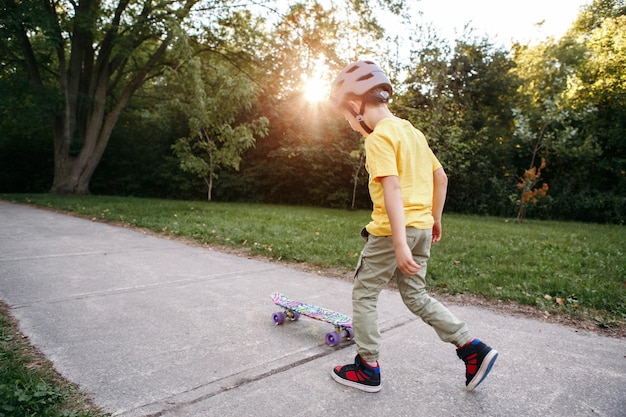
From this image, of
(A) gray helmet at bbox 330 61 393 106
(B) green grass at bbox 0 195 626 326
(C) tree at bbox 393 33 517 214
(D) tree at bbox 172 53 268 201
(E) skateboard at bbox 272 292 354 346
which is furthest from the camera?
(D) tree at bbox 172 53 268 201

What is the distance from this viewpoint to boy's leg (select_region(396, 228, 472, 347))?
7.70 feet

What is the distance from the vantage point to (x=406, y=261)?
2148 millimetres

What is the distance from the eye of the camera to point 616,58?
63.5ft

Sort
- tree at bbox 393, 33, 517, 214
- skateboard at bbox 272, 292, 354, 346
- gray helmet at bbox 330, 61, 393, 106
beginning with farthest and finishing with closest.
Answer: tree at bbox 393, 33, 517, 214
skateboard at bbox 272, 292, 354, 346
gray helmet at bbox 330, 61, 393, 106

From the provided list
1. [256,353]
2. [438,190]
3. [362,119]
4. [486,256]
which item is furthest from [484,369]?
[486,256]

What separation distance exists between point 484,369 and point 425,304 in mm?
423

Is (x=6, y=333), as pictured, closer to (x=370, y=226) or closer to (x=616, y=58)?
(x=370, y=226)

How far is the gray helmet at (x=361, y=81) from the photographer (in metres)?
2.38

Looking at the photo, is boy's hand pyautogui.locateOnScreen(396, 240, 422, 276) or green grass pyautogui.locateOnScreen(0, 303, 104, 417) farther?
boy's hand pyautogui.locateOnScreen(396, 240, 422, 276)

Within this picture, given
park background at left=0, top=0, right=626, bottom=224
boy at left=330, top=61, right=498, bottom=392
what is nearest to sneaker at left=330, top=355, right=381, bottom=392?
boy at left=330, top=61, right=498, bottom=392

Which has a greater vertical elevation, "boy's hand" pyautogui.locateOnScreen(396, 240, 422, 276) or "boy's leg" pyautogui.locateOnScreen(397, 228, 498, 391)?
"boy's hand" pyautogui.locateOnScreen(396, 240, 422, 276)

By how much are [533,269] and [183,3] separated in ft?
44.6

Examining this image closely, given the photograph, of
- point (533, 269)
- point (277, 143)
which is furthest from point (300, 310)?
point (277, 143)

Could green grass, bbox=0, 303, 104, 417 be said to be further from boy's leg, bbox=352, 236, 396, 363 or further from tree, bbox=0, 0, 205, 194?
tree, bbox=0, 0, 205, 194
